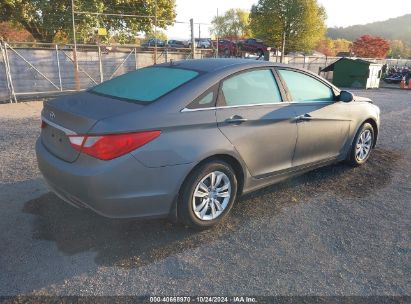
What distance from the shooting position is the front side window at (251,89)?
11.1ft

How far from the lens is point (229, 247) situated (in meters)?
3.07

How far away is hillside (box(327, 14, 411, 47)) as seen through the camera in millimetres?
133137

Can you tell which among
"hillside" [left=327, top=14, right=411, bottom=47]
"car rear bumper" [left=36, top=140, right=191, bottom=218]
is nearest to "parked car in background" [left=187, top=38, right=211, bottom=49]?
"car rear bumper" [left=36, top=140, right=191, bottom=218]

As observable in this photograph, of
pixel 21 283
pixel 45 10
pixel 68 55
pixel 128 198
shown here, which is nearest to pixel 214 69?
pixel 128 198

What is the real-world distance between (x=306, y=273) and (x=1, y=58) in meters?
11.7

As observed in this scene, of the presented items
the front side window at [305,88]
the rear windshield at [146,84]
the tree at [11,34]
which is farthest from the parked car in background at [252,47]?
the rear windshield at [146,84]

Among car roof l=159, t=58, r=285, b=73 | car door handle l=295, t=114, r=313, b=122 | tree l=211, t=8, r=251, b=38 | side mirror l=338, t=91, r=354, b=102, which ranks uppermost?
tree l=211, t=8, r=251, b=38

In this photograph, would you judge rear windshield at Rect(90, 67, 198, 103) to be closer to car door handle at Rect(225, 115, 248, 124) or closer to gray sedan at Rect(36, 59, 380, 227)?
gray sedan at Rect(36, 59, 380, 227)

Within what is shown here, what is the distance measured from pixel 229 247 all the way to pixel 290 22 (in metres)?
41.8

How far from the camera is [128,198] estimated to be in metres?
2.79

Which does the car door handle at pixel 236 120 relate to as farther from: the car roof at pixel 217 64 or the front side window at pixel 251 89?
the car roof at pixel 217 64

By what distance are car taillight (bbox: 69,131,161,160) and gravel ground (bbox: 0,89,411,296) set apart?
2.00 feet

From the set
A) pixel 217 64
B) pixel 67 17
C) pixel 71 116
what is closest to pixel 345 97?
pixel 217 64

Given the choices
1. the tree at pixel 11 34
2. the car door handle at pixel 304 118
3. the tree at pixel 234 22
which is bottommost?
the car door handle at pixel 304 118
